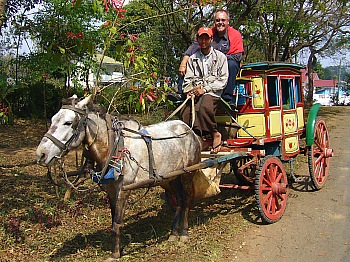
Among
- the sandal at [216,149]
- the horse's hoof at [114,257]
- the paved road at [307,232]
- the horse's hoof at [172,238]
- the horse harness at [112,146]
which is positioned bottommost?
the paved road at [307,232]

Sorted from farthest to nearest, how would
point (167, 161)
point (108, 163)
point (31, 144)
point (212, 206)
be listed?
point (31, 144), point (212, 206), point (167, 161), point (108, 163)

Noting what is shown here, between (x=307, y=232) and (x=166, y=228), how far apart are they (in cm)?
190

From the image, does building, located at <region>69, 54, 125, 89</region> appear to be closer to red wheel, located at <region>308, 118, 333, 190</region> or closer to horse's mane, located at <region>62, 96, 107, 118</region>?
horse's mane, located at <region>62, 96, 107, 118</region>

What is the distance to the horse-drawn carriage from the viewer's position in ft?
13.9

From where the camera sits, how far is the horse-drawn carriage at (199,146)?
4.22 metres

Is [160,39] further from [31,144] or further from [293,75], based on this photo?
[293,75]

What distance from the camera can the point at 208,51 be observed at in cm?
570

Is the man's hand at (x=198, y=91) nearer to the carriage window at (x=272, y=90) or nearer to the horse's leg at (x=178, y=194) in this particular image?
the horse's leg at (x=178, y=194)

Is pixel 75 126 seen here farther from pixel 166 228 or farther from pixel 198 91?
pixel 166 228

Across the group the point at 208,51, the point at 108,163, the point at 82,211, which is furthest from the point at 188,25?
the point at 108,163

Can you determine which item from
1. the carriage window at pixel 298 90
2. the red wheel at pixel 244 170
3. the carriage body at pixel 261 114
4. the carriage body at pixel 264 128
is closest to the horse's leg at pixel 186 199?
the carriage body at pixel 264 128

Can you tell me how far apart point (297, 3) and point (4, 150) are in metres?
11.6

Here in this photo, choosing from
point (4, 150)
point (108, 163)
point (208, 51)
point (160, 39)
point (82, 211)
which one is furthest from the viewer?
point (160, 39)

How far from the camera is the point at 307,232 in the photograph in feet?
18.7
